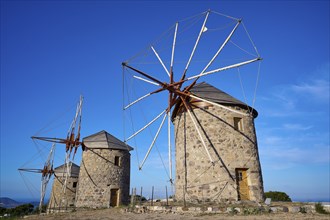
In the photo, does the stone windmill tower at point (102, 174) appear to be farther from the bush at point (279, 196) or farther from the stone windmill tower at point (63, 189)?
the bush at point (279, 196)

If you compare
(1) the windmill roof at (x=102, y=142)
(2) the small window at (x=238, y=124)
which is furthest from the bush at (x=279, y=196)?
(1) the windmill roof at (x=102, y=142)

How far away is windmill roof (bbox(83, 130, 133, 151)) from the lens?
23172 millimetres

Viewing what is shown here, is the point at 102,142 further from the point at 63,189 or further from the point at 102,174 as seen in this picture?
the point at 63,189

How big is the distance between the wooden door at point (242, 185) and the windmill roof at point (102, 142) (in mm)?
13336

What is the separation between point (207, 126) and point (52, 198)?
80.8 feet

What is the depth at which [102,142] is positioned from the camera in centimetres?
2348

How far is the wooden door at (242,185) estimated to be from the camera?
12314 millimetres

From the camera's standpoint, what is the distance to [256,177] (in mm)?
12828

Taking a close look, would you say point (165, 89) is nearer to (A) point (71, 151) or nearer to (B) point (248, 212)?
(B) point (248, 212)

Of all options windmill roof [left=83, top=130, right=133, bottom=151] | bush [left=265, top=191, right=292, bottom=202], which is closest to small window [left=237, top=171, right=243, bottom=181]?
bush [left=265, top=191, right=292, bottom=202]

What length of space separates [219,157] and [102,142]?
1410 centimetres

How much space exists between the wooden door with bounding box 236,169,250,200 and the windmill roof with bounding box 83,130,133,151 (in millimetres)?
13336

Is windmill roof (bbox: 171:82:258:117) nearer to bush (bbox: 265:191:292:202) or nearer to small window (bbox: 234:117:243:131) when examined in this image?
small window (bbox: 234:117:243:131)

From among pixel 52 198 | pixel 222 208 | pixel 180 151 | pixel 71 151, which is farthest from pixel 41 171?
pixel 222 208
